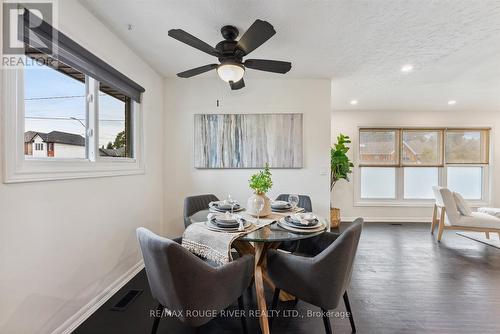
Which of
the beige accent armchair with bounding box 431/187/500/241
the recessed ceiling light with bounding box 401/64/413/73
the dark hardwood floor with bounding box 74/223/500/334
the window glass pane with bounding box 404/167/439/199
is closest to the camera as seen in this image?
the dark hardwood floor with bounding box 74/223/500/334

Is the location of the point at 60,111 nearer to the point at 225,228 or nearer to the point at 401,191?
the point at 225,228

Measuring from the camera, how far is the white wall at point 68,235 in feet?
4.40

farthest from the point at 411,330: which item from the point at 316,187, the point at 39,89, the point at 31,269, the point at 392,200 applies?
the point at 392,200

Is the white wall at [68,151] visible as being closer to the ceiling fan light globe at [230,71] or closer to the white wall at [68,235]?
the white wall at [68,235]

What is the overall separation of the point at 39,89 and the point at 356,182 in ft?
17.5

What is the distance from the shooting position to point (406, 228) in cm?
454

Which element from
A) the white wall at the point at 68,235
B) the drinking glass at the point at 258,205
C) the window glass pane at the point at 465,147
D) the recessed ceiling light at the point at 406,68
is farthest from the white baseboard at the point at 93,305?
the window glass pane at the point at 465,147

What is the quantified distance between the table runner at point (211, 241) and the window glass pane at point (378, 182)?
4.19 m

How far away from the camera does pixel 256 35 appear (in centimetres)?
171

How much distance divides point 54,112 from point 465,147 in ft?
23.6

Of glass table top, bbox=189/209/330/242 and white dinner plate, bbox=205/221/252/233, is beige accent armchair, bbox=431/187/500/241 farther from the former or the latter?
white dinner plate, bbox=205/221/252/233

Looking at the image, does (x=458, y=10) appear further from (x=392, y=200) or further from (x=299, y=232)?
(x=392, y=200)

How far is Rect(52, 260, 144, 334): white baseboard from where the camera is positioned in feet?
5.56

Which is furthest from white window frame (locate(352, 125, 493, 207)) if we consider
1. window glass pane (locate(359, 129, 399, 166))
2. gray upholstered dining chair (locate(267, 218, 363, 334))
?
gray upholstered dining chair (locate(267, 218, 363, 334))
